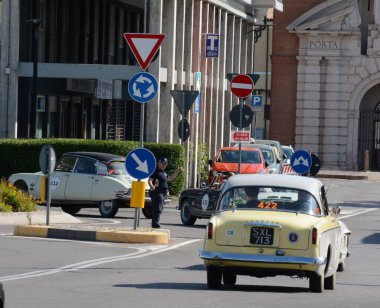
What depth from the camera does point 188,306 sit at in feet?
49.3

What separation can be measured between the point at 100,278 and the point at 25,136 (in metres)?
28.7

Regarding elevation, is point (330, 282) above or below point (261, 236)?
below

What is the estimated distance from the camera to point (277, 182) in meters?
18.3

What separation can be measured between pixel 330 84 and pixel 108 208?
3979 centimetres

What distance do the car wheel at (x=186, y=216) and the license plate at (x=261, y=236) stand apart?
1414cm

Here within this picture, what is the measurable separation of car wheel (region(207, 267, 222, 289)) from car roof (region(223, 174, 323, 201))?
1429 mm

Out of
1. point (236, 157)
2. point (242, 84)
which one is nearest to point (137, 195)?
point (242, 84)

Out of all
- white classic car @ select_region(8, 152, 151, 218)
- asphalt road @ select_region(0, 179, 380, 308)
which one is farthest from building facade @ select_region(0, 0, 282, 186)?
asphalt road @ select_region(0, 179, 380, 308)

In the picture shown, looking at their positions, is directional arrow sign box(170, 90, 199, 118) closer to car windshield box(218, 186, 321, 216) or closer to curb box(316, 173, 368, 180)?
car windshield box(218, 186, 321, 216)

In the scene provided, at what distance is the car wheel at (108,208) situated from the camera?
3288cm

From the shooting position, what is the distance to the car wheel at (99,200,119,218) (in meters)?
32.9

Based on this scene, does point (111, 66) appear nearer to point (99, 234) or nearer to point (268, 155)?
point (268, 155)

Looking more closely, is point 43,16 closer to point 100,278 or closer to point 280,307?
point 100,278

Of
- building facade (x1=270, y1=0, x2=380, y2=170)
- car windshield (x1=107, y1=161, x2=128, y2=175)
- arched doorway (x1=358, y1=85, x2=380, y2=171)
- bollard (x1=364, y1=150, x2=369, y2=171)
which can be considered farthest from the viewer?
arched doorway (x1=358, y1=85, x2=380, y2=171)
